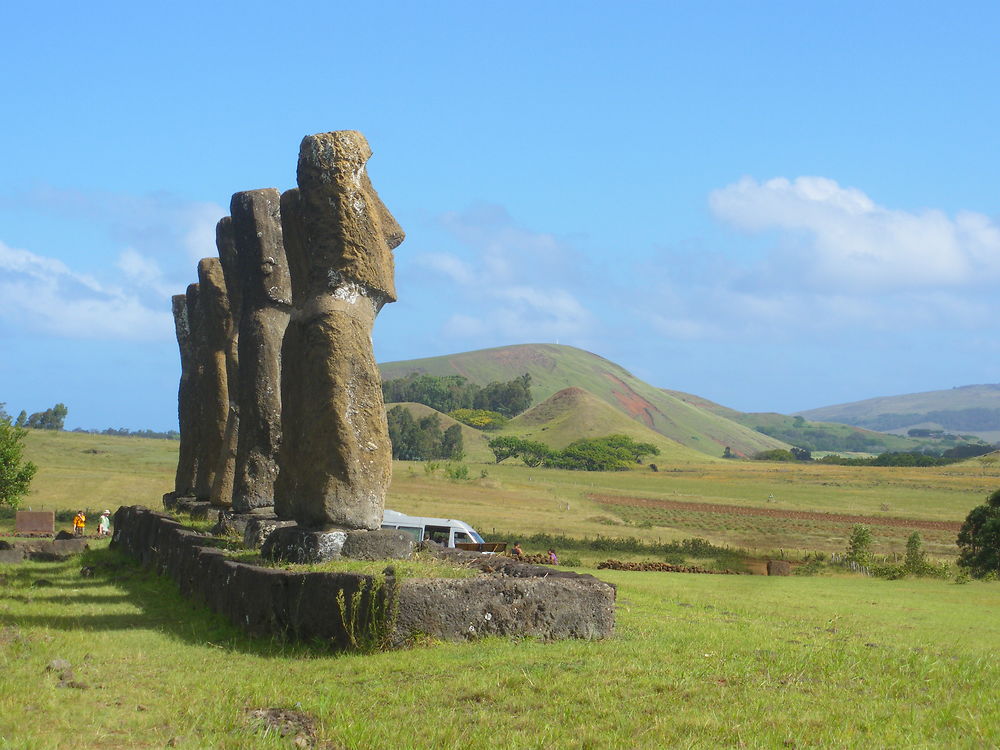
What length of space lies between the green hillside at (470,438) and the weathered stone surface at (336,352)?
11964 cm

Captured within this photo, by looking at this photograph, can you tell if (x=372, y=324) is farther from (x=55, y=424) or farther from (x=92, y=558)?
(x=55, y=424)

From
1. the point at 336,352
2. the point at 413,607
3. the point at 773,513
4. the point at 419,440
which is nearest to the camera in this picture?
the point at 413,607

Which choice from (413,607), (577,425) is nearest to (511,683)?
(413,607)

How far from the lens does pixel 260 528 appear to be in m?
13.9

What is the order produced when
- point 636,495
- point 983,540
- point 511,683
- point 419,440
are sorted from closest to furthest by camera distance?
1. point 511,683
2. point 983,540
3. point 636,495
4. point 419,440

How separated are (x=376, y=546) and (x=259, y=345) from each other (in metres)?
6.17

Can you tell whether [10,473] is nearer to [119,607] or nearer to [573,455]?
[119,607]

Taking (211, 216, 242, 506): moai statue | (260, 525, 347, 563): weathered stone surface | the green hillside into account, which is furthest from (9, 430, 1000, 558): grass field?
the green hillside

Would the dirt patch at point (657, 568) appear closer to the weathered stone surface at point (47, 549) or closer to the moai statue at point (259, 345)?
the moai statue at point (259, 345)

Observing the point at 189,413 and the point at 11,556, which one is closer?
the point at 11,556

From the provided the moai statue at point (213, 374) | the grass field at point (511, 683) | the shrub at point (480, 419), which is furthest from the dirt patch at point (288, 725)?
the shrub at point (480, 419)

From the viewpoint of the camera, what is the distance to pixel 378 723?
6469 millimetres

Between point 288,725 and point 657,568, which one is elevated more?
point 288,725

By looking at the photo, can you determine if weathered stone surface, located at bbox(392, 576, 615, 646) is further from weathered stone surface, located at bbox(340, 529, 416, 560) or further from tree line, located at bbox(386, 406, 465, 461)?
tree line, located at bbox(386, 406, 465, 461)
